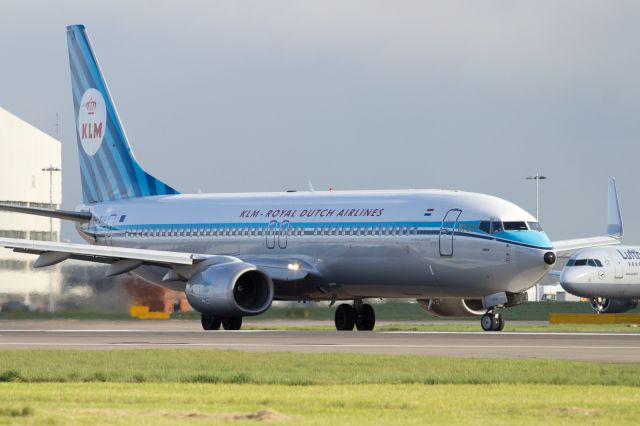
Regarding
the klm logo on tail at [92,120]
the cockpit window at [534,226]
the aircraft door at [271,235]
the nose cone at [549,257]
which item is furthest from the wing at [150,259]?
the klm logo on tail at [92,120]

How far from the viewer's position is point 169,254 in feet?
149

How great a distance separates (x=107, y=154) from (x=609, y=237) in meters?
19.8

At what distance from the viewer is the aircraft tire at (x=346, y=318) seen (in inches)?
1879

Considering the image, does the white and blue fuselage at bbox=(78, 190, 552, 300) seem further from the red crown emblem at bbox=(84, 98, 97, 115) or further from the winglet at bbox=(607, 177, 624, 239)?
the winglet at bbox=(607, 177, 624, 239)

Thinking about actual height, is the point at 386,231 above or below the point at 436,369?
above

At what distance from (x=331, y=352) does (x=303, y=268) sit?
1630 cm

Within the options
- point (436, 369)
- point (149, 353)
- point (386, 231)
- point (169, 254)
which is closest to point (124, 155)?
point (169, 254)

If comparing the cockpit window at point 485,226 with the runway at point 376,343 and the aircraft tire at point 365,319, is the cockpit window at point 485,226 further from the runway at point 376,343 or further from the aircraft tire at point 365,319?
the aircraft tire at point 365,319

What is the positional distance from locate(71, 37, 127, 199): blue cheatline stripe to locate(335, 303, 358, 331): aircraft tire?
1064cm

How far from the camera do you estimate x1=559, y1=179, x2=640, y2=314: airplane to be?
239 ft

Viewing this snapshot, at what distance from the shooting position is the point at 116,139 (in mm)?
54625

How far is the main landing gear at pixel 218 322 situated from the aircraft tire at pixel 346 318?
3627mm

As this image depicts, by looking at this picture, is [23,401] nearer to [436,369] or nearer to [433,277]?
[436,369]

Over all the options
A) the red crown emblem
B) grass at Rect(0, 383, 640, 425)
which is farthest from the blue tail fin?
grass at Rect(0, 383, 640, 425)
